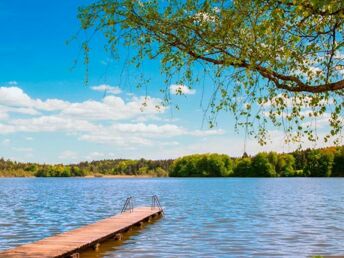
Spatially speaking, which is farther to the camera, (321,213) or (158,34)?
(321,213)

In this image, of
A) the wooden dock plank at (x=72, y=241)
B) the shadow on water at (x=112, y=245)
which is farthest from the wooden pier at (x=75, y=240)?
the shadow on water at (x=112, y=245)

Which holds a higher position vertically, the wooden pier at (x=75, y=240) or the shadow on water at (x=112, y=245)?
the wooden pier at (x=75, y=240)

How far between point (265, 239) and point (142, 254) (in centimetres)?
828

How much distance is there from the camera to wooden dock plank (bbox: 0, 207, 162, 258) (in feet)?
66.0

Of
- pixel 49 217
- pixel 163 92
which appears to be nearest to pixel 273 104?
pixel 163 92

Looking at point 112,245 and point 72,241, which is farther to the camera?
point 112,245

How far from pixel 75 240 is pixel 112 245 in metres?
3.73

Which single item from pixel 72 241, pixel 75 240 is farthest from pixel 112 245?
pixel 72 241

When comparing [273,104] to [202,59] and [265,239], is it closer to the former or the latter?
[202,59]

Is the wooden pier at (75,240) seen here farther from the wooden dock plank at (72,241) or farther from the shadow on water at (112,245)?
the shadow on water at (112,245)

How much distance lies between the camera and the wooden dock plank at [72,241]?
66.0ft

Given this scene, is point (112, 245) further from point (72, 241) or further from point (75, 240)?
point (72, 241)

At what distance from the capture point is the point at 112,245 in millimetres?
27156

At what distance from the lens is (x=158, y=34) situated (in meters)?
12.3
